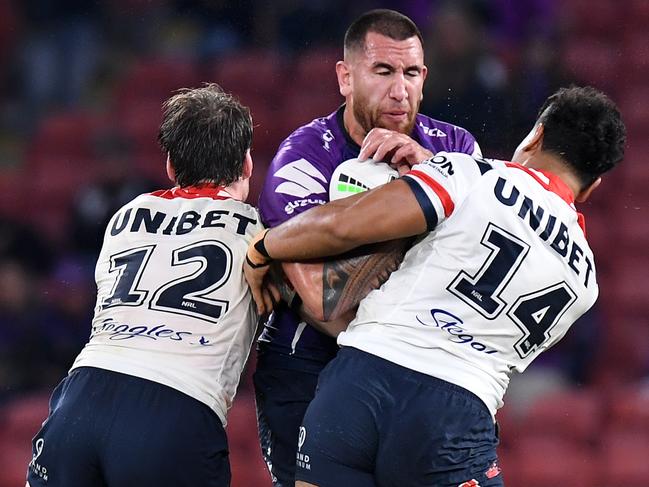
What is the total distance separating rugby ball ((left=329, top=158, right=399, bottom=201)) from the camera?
306cm

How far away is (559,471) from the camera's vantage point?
20.4 ft

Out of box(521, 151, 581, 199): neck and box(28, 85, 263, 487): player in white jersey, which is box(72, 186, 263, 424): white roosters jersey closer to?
box(28, 85, 263, 487): player in white jersey

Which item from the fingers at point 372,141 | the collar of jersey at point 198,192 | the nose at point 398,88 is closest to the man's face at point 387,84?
the nose at point 398,88

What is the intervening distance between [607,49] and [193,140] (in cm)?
515

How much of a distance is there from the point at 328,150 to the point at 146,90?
189 inches

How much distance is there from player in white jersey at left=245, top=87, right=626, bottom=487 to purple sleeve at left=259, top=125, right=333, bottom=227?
0.37 metres

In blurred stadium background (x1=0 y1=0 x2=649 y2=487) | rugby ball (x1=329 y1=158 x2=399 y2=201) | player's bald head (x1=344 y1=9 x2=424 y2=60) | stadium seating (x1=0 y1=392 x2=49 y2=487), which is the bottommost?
stadium seating (x1=0 y1=392 x2=49 y2=487)

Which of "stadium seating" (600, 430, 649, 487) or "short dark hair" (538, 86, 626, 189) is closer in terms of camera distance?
"short dark hair" (538, 86, 626, 189)

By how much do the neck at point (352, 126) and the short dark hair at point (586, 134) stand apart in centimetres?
70

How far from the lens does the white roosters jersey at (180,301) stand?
3.05m

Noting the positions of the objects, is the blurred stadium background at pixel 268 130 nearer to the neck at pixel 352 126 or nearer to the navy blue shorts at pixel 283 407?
the neck at pixel 352 126

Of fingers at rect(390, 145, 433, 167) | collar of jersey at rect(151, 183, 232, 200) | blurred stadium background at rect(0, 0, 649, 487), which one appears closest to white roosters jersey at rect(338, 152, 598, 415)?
fingers at rect(390, 145, 433, 167)

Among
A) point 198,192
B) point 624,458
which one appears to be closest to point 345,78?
point 198,192

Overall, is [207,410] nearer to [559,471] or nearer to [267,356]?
[267,356]
